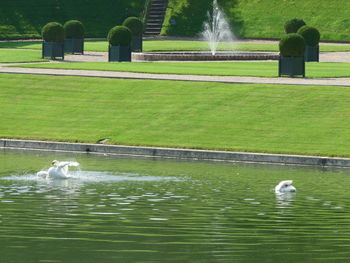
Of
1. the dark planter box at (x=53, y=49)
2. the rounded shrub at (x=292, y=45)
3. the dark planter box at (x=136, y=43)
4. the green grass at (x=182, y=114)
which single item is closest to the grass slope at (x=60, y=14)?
the dark planter box at (x=136, y=43)

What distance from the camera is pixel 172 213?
77.7 ft

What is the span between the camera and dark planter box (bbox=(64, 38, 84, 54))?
71562 mm

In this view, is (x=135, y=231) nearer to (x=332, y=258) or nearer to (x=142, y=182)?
(x=332, y=258)

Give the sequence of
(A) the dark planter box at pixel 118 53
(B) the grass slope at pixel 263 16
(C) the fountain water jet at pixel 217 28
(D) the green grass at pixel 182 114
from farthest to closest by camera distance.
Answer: (C) the fountain water jet at pixel 217 28 < (B) the grass slope at pixel 263 16 < (A) the dark planter box at pixel 118 53 < (D) the green grass at pixel 182 114

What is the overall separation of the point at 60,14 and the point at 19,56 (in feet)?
74.8

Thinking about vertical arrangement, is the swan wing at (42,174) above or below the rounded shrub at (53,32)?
below

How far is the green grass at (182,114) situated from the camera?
38.0 m

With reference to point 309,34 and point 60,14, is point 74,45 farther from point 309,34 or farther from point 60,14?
point 60,14

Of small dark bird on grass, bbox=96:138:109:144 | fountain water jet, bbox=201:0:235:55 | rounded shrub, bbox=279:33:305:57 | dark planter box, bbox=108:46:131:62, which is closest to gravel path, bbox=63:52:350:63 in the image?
dark planter box, bbox=108:46:131:62

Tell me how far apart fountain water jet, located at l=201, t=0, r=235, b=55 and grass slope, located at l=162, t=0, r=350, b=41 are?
1.54ft

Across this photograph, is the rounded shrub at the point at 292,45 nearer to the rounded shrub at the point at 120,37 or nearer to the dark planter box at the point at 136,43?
the rounded shrub at the point at 120,37

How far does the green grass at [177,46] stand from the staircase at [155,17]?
6702 millimetres

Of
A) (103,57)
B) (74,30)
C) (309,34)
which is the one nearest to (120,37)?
(103,57)

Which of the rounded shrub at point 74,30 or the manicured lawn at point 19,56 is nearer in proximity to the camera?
the manicured lawn at point 19,56
